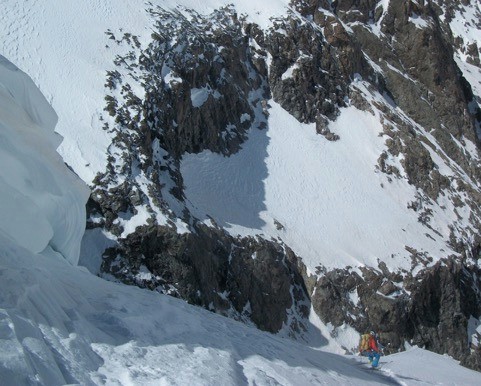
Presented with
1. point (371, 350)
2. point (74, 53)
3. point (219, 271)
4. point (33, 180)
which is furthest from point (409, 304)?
point (33, 180)

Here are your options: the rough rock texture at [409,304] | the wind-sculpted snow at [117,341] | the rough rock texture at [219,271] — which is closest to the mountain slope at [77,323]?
the wind-sculpted snow at [117,341]

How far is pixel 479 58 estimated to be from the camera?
57.2 m

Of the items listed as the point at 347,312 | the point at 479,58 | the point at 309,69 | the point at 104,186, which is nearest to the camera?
the point at 104,186

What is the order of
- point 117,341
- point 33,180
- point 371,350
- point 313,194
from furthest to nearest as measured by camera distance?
point 313,194 < point 371,350 < point 33,180 < point 117,341

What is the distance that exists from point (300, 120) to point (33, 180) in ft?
84.5

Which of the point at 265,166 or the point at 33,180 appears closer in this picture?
the point at 33,180

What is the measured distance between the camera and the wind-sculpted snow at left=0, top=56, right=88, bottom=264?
8.72 m

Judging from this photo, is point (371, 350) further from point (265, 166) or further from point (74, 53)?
point (265, 166)

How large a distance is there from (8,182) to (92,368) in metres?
3.71

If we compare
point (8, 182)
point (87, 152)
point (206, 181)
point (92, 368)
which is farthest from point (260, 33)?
point (92, 368)

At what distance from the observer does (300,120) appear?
34156 millimetres

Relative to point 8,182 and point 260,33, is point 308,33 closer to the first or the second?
point 260,33

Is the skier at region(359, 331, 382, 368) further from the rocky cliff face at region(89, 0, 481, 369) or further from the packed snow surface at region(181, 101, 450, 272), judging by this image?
the packed snow surface at region(181, 101, 450, 272)

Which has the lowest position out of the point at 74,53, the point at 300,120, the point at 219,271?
the point at 219,271
